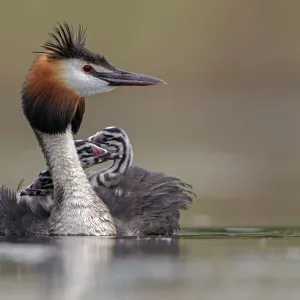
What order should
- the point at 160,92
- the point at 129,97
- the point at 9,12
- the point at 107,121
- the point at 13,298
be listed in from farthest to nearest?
the point at 9,12 → the point at 160,92 → the point at 129,97 → the point at 107,121 → the point at 13,298

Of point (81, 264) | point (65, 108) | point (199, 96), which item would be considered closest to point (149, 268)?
point (81, 264)

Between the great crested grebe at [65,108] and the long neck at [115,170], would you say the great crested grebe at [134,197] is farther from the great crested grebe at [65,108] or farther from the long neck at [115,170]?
the great crested grebe at [65,108]

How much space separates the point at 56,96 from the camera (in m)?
13.6

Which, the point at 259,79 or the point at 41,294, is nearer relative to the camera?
the point at 41,294

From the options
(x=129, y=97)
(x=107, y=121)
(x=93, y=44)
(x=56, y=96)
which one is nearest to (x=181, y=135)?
(x=107, y=121)

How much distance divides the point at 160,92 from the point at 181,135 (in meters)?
6.02

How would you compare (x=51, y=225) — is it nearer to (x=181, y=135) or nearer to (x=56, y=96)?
(x=56, y=96)

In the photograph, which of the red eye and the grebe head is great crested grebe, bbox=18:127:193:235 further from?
the red eye

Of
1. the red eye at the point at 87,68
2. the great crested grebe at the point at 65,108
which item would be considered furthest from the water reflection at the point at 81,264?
the red eye at the point at 87,68

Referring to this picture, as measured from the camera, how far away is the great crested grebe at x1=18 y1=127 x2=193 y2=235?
13398mm

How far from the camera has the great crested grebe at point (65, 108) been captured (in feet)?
43.8

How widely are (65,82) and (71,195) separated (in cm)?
92

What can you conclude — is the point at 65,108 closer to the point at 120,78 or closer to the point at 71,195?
the point at 120,78

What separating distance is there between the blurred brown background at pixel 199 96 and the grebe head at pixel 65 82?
5.34ft
